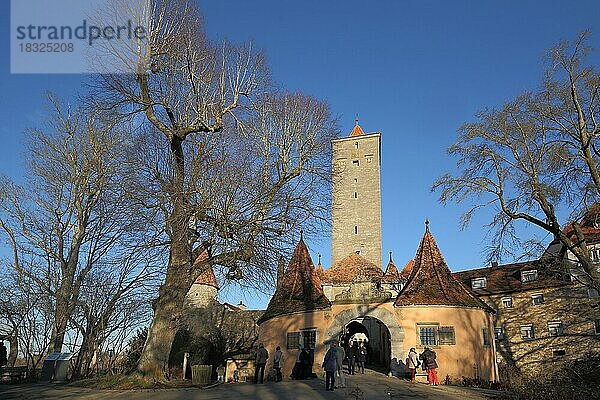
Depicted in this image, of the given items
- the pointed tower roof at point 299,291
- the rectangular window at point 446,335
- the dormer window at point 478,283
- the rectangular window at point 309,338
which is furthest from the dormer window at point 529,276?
the rectangular window at point 309,338

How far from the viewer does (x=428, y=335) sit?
24422 mm

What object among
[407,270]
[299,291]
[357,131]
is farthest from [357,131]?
[299,291]

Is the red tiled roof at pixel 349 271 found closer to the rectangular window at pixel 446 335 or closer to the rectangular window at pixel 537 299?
the rectangular window at pixel 537 299

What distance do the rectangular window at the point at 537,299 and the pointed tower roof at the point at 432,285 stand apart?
11924 mm

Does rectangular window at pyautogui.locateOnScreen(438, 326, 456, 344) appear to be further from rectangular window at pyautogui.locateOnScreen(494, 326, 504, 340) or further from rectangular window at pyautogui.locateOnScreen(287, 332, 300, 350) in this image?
rectangular window at pyautogui.locateOnScreen(494, 326, 504, 340)

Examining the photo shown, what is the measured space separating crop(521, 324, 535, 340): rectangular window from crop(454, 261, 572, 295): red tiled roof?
7.88 ft

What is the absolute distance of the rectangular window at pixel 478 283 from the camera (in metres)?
40.6

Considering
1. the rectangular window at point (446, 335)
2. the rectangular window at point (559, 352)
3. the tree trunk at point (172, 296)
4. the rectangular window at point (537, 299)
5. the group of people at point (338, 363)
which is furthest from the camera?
the rectangular window at point (537, 299)

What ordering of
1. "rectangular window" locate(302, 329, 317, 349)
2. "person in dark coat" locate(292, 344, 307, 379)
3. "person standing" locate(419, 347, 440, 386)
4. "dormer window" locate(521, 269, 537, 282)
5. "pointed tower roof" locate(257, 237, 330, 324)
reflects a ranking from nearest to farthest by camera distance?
"person standing" locate(419, 347, 440, 386) < "person in dark coat" locate(292, 344, 307, 379) < "rectangular window" locate(302, 329, 317, 349) < "pointed tower roof" locate(257, 237, 330, 324) < "dormer window" locate(521, 269, 537, 282)

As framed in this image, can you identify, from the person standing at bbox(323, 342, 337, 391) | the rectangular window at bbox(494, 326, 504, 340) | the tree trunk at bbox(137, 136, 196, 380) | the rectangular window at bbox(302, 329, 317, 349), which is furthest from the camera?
the rectangular window at bbox(494, 326, 504, 340)

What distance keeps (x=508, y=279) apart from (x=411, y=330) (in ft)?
59.2

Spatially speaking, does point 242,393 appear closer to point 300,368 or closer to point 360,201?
point 300,368

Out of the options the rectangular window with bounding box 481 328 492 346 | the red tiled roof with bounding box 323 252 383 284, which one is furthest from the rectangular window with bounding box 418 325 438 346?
the red tiled roof with bounding box 323 252 383 284

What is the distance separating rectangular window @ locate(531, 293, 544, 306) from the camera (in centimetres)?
3644
